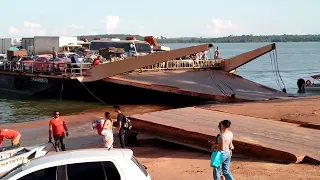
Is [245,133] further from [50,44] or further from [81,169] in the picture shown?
[50,44]

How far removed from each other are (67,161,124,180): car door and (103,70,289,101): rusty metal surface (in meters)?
19.8

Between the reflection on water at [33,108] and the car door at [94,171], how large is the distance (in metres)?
20.2

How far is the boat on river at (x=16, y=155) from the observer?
8742 millimetres

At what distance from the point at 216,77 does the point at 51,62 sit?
11.6 meters

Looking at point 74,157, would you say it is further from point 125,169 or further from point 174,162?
point 174,162

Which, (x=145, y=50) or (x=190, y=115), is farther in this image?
(x=145, y=50)

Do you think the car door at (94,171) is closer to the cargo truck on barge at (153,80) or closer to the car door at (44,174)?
the car door at (44,174)

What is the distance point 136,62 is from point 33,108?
8.09 m

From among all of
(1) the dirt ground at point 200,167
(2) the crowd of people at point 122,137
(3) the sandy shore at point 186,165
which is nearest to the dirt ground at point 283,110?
(3) the sandy shore at point 186,165

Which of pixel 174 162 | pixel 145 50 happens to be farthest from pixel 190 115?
pixel 145 50

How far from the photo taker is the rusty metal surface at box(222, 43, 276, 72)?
29.7 meters

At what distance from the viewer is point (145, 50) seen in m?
46.8

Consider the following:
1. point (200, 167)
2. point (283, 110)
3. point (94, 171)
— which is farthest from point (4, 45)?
point (94, 171)

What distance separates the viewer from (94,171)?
619 cm
